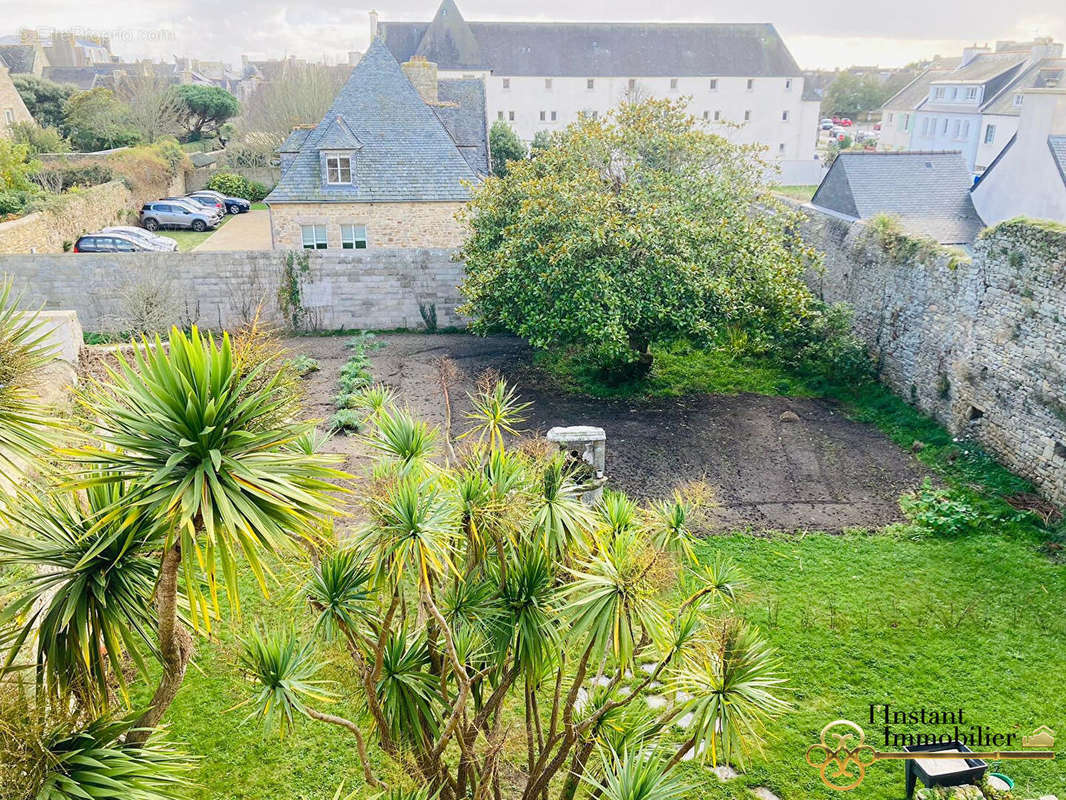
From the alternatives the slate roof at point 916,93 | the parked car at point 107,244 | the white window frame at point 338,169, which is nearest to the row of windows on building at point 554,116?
the slate roof at point 916,93

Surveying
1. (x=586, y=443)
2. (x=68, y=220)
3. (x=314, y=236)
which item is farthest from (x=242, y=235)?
(x=586, y=443)

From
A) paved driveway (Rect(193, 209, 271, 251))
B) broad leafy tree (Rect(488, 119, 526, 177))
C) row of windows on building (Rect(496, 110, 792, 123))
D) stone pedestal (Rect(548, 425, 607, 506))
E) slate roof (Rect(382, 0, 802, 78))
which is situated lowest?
stone pedestal (Rect(548, 425, 607, 506))

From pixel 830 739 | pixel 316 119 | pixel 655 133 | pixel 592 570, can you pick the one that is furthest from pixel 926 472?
pixel 316 119

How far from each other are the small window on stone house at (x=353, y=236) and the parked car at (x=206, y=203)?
43.1 feet

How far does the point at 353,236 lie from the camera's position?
21.6 meters

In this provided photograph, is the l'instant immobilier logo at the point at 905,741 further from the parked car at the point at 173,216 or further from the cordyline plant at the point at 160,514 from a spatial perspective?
the parked car at the point at 173,216

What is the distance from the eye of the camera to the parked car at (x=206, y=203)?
3156 cm

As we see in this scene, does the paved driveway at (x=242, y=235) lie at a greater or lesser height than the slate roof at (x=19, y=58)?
lesser

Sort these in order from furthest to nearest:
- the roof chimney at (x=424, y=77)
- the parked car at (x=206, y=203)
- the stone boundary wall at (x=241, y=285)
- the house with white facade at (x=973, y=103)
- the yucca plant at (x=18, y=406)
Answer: the house with white facade at (x=973, y=103) < the parked car at (x=206, y=203) < the roof chimney at (x=424, y=77) < the stone boundary wall at (x=241, y=285) < the yucca plant at (x=18, y=406)

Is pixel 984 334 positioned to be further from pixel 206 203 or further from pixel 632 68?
pixel 632 68

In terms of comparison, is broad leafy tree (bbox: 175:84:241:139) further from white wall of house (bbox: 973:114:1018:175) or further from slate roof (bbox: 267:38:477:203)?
white wall of house (bbox: 973:114:1018:175)

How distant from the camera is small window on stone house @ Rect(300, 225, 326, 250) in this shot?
21.3m

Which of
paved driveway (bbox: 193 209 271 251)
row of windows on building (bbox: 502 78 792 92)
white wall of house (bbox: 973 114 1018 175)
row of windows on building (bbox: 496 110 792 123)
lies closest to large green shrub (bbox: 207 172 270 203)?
paved driveway (bbox: 193 209 271 251)

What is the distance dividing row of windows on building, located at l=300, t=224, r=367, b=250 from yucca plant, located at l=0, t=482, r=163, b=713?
59.2 feet
